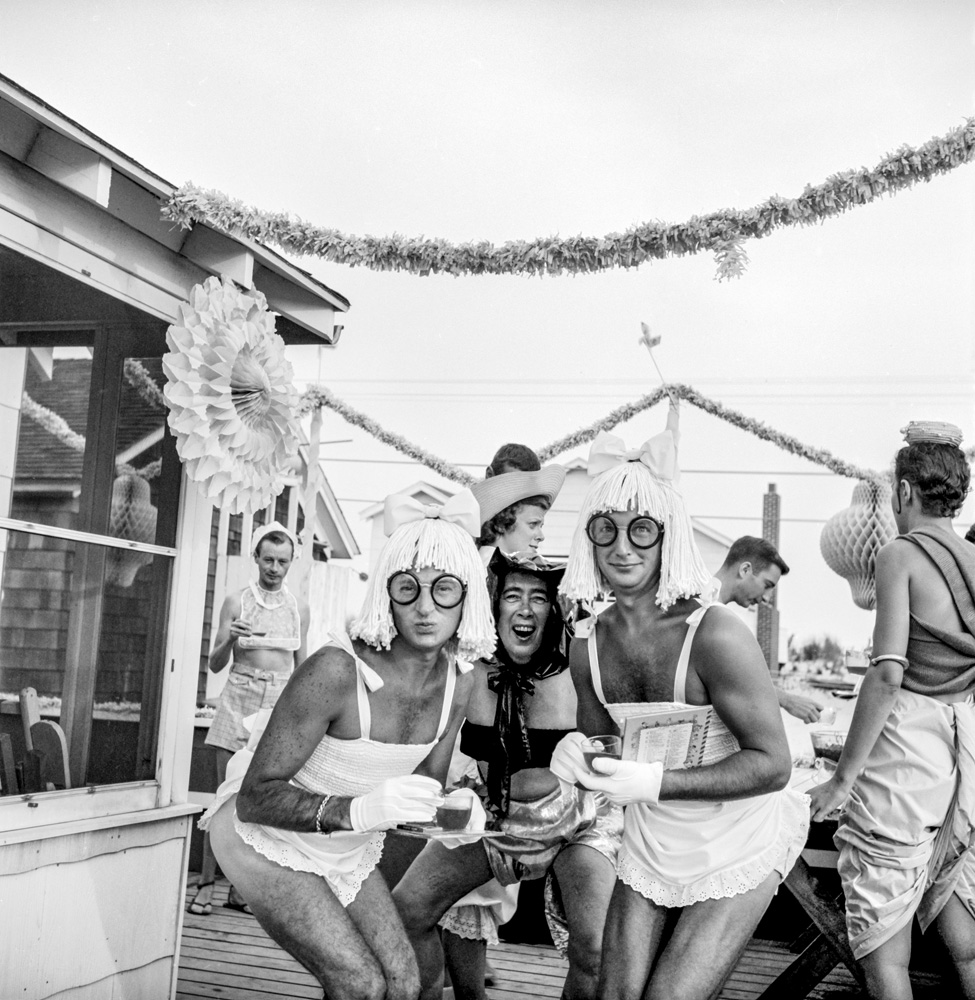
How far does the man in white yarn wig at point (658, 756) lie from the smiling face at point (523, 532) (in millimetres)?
659

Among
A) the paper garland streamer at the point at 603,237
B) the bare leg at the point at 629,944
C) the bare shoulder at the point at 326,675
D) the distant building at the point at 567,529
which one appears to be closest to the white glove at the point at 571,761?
the bare leg at the point at 629,944

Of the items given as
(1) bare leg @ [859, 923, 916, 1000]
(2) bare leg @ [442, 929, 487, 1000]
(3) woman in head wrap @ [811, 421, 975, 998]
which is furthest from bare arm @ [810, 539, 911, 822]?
(2) bare leg @ [442, 929, 487, 1000]

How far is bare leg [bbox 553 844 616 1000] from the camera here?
99.0 inches

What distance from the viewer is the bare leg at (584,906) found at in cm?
252

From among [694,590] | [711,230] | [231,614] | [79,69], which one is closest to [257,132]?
[79,69]

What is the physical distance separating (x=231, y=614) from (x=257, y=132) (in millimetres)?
5961

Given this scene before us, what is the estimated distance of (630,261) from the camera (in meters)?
3.34

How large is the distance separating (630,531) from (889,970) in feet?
4.57

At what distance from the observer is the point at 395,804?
2205mm

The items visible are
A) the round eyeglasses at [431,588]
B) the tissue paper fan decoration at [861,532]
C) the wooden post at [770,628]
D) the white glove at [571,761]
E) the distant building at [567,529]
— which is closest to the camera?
the white glove at [571,761]

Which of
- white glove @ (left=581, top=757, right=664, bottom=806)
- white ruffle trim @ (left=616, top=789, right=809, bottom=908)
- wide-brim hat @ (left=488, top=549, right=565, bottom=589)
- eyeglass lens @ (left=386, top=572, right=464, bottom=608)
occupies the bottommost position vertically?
white ruffle trim @ (left=616, top=789, right=809, bottom=908)

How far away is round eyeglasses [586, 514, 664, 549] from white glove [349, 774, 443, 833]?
71 cm

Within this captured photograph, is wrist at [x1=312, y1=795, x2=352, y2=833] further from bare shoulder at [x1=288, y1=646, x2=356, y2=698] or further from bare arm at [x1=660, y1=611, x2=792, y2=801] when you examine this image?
bare arm at [x1=660, y1=611, x2=792, y2=801]

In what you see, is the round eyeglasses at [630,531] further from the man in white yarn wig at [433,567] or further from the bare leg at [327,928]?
the bare leg at [327,928]
